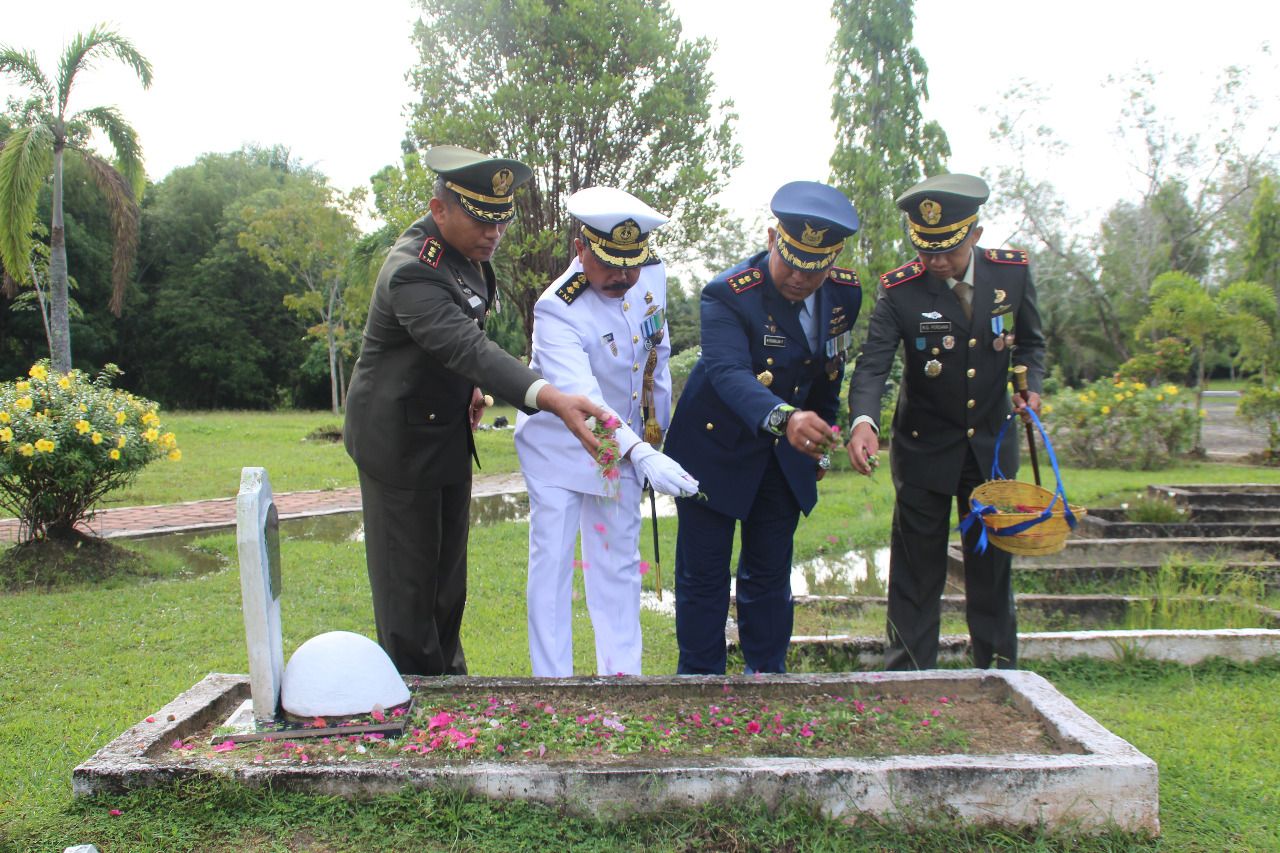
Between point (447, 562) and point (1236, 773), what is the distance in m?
2.83

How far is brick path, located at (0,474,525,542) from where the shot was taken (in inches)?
315

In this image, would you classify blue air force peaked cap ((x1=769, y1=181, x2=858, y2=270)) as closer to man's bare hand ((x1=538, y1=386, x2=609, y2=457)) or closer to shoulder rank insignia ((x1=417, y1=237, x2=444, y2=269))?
man's bare hand ((x1=538, y1=386, x2=609, y2=457))

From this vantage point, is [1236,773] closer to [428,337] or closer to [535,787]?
[535,787]

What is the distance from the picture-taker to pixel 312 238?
27.8m

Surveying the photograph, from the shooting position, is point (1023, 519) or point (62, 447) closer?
point (1023, 519)

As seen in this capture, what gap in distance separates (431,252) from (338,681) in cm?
146

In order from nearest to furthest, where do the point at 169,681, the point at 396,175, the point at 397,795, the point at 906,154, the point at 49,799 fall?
the point at 397,795 < the point at 49,799 < the point at 169,681 < the point at 396,175 < the point at 906,154

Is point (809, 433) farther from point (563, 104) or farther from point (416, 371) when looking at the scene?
point (563, 104)

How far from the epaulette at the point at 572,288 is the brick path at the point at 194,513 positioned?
4481 millimetres

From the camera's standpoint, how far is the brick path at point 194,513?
8.01 m

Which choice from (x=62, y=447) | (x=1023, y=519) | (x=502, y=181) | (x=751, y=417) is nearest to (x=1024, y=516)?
(x=1023, y=519)

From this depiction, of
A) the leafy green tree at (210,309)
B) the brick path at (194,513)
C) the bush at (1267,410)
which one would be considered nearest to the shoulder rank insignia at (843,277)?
the brick path at (194,513)

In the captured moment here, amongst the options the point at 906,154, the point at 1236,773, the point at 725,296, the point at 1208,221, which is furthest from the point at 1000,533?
the point at 1208,221

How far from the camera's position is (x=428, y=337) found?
3156mm
